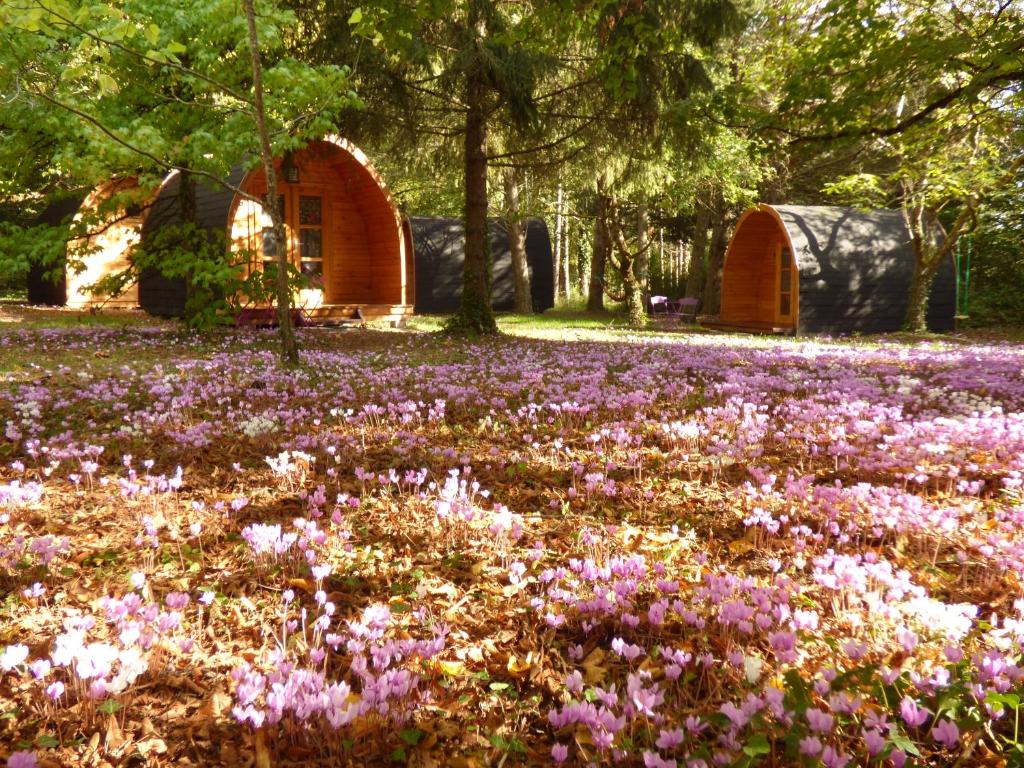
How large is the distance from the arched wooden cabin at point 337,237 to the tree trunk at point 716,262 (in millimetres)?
13748

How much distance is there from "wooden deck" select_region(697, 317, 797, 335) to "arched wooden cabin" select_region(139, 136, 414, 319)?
1161 centimetres

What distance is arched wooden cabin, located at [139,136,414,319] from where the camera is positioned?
21.0 meters

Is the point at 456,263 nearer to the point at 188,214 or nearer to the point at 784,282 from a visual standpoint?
the point at 784,282

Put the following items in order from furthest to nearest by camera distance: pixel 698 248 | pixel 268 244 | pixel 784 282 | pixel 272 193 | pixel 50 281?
pixel 698 248
pixel 50 281
pixel 784 282
pixel 268 244
pixel 272 193

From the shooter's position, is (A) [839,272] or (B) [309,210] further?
(A) [839,272]

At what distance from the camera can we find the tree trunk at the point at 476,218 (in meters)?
15.5

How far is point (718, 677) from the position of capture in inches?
98.3

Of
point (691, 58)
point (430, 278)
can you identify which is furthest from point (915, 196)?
point (430, 278)

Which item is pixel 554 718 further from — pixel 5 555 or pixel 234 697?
pixel 5 555

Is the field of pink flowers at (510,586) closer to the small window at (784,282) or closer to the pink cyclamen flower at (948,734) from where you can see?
the pink cyclamen flower at (948,734)

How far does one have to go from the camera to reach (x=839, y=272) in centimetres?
2252

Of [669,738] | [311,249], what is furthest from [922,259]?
[669,738]

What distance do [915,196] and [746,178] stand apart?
552 centimetres

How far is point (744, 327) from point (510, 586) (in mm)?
22965
